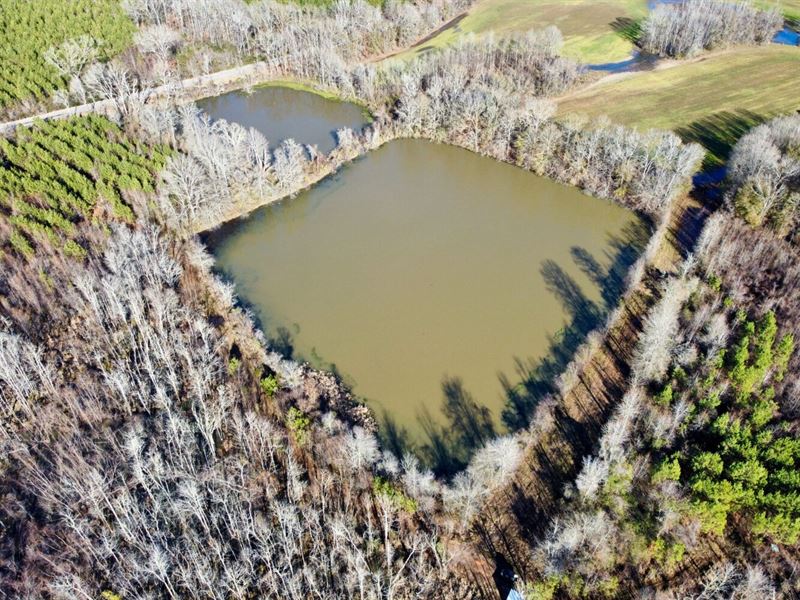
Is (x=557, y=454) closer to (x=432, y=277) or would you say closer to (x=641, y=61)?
(x=432, y=277)

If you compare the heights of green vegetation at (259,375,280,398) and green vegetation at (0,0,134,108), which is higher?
green vegetation at (0,0,134,108)

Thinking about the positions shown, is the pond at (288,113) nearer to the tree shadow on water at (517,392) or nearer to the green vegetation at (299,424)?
the tree shadow on water at (517,392)

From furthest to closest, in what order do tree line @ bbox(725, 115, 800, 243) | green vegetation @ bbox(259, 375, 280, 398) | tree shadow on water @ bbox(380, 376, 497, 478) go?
1. tree line @ bbox(725, 115, 800, 243)
2. green vegetation @ bbox(259, 375, 280, 398)
3. tree shadow on water @ bbox(380, 376, 497, 478)

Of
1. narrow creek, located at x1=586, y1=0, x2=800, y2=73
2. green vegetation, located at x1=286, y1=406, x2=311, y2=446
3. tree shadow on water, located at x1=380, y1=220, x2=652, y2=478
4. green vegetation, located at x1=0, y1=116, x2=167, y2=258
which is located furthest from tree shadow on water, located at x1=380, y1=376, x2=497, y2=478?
narrow creek, located at x1=586, y1=0, x2=800, y2=73

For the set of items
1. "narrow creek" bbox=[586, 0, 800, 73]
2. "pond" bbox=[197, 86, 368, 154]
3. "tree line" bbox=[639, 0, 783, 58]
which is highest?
"tree line" bbox=[639, 0, 783, 58]

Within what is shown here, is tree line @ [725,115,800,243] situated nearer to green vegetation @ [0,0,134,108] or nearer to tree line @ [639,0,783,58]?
tree line @ [639,0,783,58]

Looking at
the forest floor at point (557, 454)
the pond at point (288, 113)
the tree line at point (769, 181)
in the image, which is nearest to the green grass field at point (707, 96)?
the tree line at point (769, 181)

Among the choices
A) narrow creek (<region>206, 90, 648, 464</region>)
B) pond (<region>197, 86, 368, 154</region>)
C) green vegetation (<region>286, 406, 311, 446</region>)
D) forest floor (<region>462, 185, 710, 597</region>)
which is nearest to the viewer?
forest floor (<region>462, 185, 710, 597</region>)
